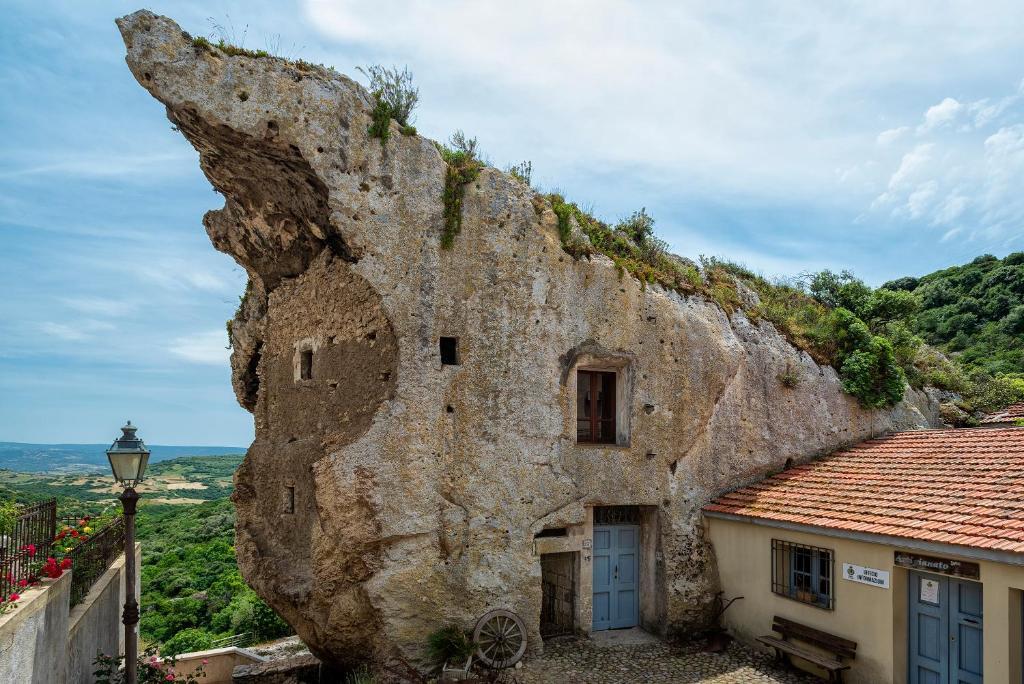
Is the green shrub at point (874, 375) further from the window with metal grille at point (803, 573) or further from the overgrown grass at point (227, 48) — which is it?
the overgrown grass at point (227, 48)

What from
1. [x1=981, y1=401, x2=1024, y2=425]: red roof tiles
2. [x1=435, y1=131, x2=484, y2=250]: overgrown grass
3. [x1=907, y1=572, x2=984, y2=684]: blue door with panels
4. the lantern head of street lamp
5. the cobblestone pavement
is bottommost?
the cobblestone pavement

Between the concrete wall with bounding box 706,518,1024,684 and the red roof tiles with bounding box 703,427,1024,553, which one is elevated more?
the red roof tiles with bounding box 703,427,1024,553

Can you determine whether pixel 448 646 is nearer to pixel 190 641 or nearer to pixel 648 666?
pixel 648 666

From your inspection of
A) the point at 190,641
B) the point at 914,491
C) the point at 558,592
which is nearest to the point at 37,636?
the point at 558,592

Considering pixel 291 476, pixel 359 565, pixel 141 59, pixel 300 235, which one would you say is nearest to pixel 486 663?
pixel 359 565

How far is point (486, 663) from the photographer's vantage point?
10594mm

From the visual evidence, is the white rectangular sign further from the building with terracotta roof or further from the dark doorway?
the dark doorway

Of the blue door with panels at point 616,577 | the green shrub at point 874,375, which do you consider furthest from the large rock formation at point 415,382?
the green shrub at point 874,375

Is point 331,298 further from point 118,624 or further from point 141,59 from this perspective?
point 118,624

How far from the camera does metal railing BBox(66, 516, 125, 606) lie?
9.52 meters

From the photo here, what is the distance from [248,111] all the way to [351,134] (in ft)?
4.80

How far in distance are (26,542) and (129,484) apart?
48.0 inches

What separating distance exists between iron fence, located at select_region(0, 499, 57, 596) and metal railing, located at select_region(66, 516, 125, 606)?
75 cm

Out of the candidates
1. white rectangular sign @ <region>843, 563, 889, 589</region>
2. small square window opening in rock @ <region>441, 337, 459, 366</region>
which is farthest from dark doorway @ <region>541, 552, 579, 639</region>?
white rectangular sign @ <region>843, 563, 889, 589</region>
